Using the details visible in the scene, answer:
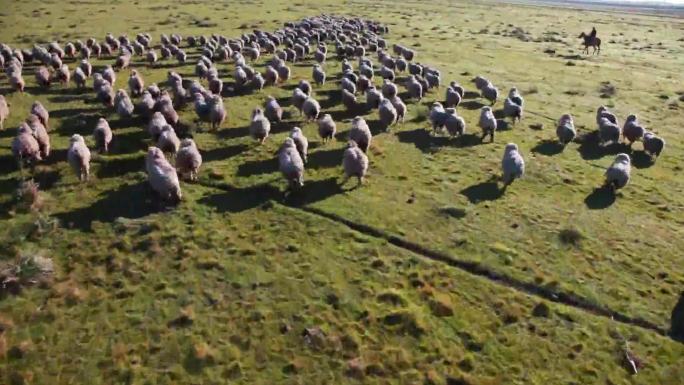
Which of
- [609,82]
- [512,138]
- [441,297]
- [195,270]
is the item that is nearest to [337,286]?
[441,297]

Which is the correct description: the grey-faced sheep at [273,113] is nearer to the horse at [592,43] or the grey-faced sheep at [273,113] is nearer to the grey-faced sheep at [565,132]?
the grey-faced sheep at [565,132]

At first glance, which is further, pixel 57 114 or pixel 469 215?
pixel 57 114

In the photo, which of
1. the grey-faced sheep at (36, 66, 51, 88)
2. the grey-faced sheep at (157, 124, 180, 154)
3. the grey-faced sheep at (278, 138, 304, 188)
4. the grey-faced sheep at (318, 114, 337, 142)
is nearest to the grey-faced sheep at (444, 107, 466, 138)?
the grey-faced sheep at (318, 114, 337, 142)

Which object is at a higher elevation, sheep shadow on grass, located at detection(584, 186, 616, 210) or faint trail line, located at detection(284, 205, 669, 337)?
sheep shadow on grass, located at detection(584, 186, 616, 210)

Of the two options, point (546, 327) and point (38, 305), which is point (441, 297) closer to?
point (546, 327)

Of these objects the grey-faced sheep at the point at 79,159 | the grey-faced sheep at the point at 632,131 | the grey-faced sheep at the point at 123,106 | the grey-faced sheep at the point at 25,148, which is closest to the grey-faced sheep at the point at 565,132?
the grey-faced sheep at the point at 632,131

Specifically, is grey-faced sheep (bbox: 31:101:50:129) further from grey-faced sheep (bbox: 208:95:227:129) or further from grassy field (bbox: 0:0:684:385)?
grey-faced sheep (bbox: 208:95:227:129)
